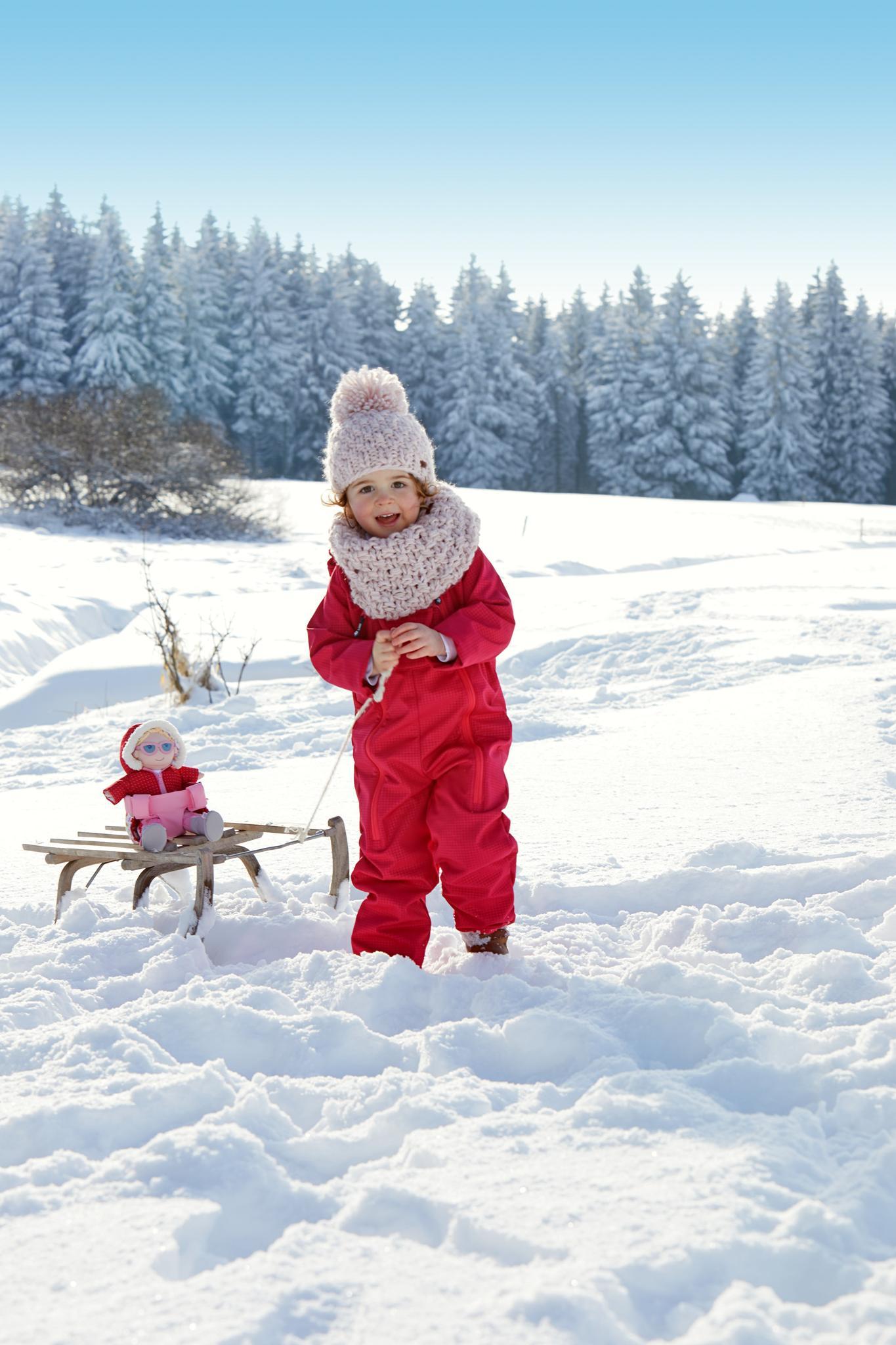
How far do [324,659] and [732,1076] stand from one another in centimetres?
144

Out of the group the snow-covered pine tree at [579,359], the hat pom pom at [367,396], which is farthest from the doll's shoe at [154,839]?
the snow-covered pine tree at [579,359]

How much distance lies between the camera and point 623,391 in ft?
128

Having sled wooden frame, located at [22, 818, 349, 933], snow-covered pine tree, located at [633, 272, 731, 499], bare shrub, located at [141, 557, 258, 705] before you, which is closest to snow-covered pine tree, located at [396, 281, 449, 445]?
snow-covered pine tree, located at [633, 272, 731, 499]

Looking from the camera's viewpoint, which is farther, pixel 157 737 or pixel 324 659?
pixel 157 737

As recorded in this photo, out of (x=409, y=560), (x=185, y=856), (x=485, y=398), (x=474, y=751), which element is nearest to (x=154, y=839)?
(x=185, y=856)

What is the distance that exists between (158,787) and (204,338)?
116 ft

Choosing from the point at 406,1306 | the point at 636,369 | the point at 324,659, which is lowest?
the point at 406,1306

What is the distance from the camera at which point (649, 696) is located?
6305 millimetres

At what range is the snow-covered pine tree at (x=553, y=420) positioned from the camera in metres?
41.3

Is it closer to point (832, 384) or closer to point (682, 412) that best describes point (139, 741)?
point (682, 412)

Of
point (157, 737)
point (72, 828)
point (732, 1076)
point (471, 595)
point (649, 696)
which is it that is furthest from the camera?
point (649, 696)

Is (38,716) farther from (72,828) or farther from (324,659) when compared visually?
(324,659)

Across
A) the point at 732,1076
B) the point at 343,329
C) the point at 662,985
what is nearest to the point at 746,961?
the point at 662,985

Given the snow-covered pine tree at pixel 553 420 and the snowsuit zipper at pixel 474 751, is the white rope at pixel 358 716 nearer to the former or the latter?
the snowsuit zipper at pixel 474 751
